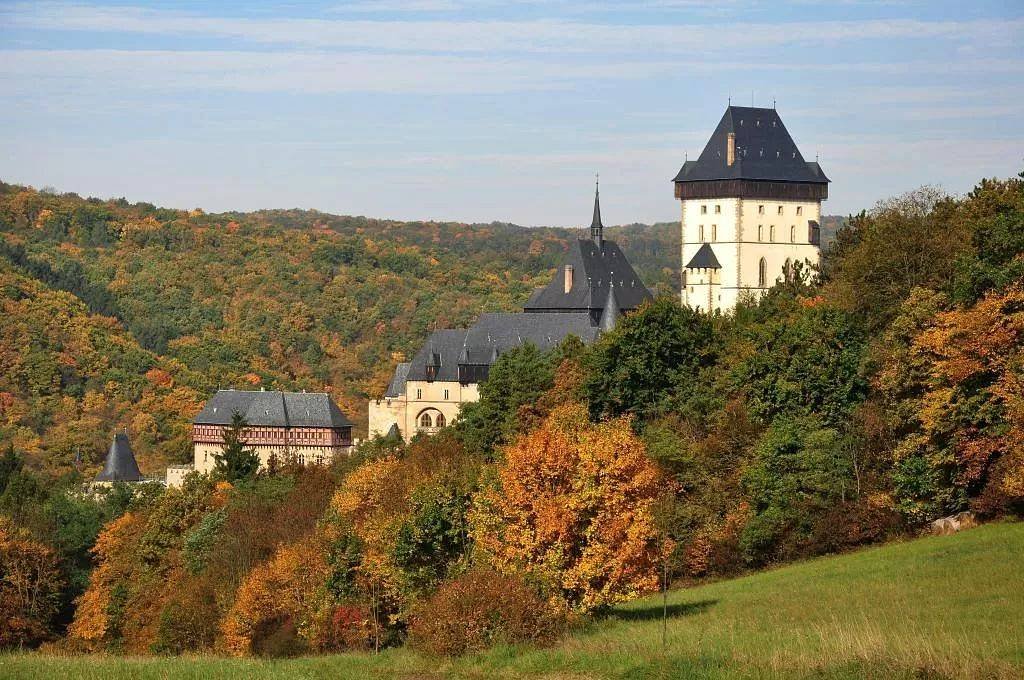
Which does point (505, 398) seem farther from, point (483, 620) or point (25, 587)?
point (483, 620)

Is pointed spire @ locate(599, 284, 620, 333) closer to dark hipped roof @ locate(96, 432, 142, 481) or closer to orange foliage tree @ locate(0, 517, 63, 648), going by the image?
dark hipped roof @ locate(96, 432, 142, 481)

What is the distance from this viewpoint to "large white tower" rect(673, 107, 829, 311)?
8669 cm

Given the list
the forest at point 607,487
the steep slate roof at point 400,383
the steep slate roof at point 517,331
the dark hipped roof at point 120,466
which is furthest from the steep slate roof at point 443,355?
the dark hipped roof at point 120,466

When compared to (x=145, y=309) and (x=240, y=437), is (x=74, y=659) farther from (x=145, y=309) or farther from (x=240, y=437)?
(x=145, y=309)

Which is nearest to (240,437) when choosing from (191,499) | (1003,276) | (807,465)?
(191,499)

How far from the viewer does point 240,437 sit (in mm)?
92438

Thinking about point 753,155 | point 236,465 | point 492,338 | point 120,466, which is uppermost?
point 753,155

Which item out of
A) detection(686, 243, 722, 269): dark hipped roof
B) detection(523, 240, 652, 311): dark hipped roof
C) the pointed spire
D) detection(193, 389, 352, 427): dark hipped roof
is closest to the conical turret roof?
the pointed spire

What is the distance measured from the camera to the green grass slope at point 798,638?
21016 mm

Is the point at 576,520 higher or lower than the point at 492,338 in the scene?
lower

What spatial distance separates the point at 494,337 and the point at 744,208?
1395cm

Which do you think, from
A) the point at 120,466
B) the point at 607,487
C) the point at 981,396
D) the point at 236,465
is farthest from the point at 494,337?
the point at 607,487

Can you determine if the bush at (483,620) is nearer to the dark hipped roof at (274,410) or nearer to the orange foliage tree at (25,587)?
the orange foliage tree at (25,587)

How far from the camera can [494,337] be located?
280ft
